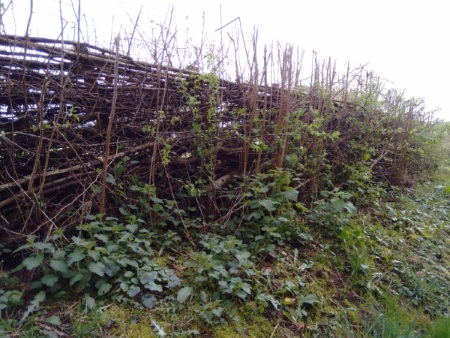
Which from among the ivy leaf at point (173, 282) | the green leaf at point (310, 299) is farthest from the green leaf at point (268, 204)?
the ivy leaf at point (173, 282)

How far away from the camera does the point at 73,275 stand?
6.31 feet

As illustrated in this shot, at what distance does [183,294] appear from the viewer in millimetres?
2004

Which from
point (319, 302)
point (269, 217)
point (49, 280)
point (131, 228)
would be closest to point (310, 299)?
point (319, 302)

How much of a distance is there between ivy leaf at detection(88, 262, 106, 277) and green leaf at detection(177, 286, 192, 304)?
→ 0.49 m

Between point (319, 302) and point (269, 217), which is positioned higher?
point (269, 217)

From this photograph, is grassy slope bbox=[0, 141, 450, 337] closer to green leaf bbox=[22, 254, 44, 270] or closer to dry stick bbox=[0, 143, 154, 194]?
green leaf bbox=[22, 254, 44, 270]

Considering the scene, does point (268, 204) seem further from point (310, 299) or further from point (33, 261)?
point (33, 261)

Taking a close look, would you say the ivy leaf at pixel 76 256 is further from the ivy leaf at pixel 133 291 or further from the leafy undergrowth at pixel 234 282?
the ivy leaf at pixel 133 291

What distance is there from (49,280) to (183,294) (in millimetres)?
800

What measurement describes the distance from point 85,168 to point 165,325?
4.54ft

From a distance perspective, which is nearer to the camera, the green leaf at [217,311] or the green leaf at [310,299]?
the green leaf at [217,311]

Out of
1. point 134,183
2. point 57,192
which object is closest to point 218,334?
point 134,183

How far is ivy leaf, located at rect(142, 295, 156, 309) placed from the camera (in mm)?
1960

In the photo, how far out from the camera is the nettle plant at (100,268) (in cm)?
190
